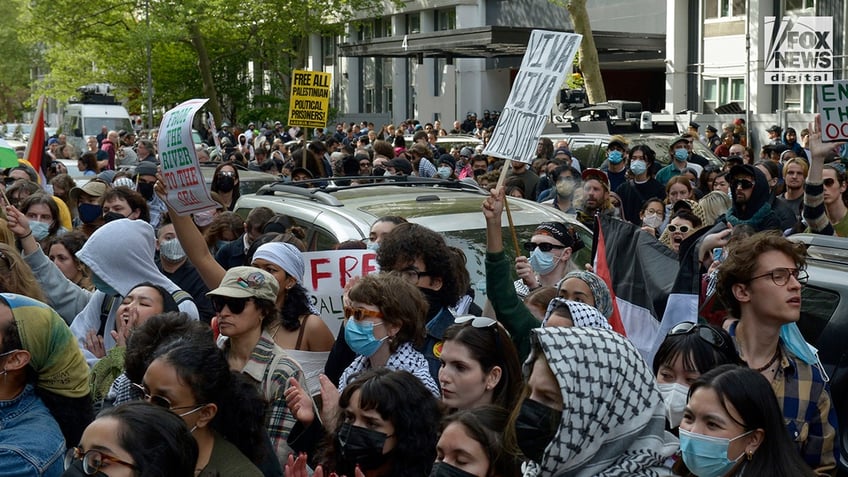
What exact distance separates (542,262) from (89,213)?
14.5ft

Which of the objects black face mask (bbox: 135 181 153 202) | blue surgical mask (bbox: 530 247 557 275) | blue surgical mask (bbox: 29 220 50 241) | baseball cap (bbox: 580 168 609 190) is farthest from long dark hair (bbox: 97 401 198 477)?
black face mask (bbox: 135 181 153 202)

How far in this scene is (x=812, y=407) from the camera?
4.45 meters

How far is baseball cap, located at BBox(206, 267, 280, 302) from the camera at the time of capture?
5.00 metres

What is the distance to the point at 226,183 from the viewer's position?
11633 mm

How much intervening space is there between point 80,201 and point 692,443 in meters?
7.98

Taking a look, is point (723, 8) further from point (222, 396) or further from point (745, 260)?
point (222, 396)

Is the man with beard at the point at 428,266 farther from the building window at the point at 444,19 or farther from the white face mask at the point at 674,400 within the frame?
the building window at the point at 444,19

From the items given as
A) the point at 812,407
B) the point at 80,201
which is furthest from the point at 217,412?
the point at 80,201

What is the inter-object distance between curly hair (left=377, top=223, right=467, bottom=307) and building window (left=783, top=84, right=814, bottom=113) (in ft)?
94.3

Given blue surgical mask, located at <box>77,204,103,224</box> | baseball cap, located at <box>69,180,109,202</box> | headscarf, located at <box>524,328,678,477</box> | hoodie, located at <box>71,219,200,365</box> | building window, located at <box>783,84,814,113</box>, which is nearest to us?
headscarf, located at <box>524,328,678,477</box>

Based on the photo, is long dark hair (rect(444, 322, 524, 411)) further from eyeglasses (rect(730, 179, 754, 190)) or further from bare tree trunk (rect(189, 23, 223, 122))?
bare tree trunk (rect(189, 23, 223, 122))

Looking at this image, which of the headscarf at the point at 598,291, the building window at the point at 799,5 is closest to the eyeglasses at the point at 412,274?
the headscarf at the point at 598,291

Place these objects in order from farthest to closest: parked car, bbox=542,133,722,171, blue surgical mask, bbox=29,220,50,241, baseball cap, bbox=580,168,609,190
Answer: parked car, bbox=542,133,722,171 < baseball cap, bbox=580,168,609,190 < blue surgical mask, bbox=29,220,50,241

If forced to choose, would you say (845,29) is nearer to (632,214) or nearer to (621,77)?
(621,77)
